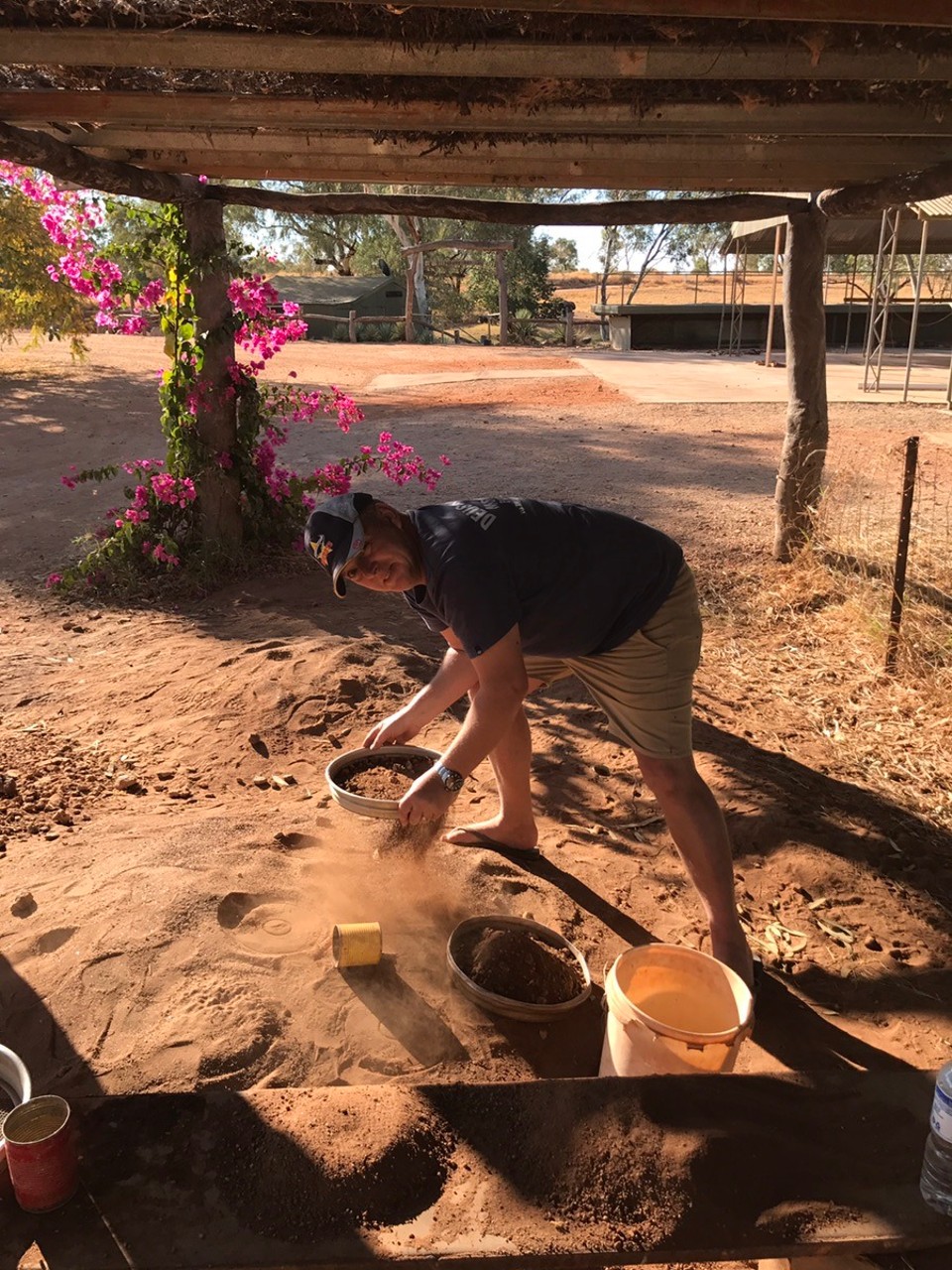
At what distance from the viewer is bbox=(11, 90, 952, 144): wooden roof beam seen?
138 inches

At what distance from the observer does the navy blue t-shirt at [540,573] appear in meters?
2.42

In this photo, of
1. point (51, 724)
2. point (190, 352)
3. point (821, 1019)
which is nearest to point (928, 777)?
point (821, 1019)

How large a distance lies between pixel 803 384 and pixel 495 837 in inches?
169

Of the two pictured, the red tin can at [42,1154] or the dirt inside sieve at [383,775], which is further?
the dirt inside sieve at [383,775]

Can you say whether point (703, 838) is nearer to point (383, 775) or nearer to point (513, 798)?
point (513, 798)

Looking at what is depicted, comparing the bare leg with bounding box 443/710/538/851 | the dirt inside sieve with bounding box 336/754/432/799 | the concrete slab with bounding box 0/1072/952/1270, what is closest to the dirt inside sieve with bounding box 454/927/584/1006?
the dirt inside sieve with bounding box 336/754/432/799

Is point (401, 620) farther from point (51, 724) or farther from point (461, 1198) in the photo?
point (461, 1198)

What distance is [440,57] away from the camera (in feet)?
9.57

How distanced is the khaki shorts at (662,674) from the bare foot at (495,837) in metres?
0.92

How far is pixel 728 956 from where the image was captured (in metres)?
2.80

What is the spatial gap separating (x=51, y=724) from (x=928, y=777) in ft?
12.8

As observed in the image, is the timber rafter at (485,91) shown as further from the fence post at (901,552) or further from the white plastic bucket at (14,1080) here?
the white plastic bucket at (14,1080)

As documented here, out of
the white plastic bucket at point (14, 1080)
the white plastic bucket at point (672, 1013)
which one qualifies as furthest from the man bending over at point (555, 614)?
the white plastic bucket at point (14, 1080)

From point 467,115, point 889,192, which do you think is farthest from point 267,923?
point 889,192
